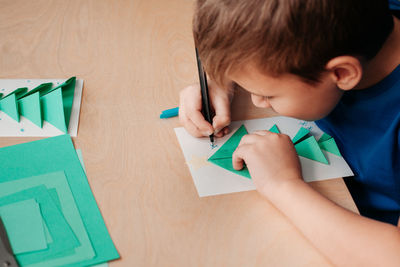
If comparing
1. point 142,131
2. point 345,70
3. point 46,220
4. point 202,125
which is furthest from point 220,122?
point 46,220

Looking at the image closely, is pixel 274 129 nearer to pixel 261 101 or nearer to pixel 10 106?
pixel 261 101

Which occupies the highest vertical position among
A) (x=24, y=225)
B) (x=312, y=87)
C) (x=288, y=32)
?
(x=288, y=32)

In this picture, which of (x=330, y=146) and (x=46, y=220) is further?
(x=330, y=146)

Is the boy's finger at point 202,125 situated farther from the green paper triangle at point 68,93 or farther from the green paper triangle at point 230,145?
the green paper triangle at point 68,93

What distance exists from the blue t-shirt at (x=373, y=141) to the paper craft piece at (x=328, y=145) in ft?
0.29

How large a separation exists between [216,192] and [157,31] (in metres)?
0.55

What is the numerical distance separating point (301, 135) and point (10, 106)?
575 mm

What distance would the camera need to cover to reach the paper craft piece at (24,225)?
0.61 meters

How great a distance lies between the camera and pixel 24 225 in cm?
64

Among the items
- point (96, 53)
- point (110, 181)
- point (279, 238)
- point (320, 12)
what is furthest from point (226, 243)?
point (96, 53)

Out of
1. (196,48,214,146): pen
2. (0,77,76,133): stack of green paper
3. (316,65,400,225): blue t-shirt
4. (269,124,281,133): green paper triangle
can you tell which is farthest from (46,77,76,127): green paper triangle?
(316,65,400,225): blue t-shirt

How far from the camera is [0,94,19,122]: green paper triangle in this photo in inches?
32.9

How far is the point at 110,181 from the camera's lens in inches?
28.5

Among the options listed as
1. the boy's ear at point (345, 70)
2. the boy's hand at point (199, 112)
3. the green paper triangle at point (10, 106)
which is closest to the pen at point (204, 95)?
the boy's hand at point (199, 112)
